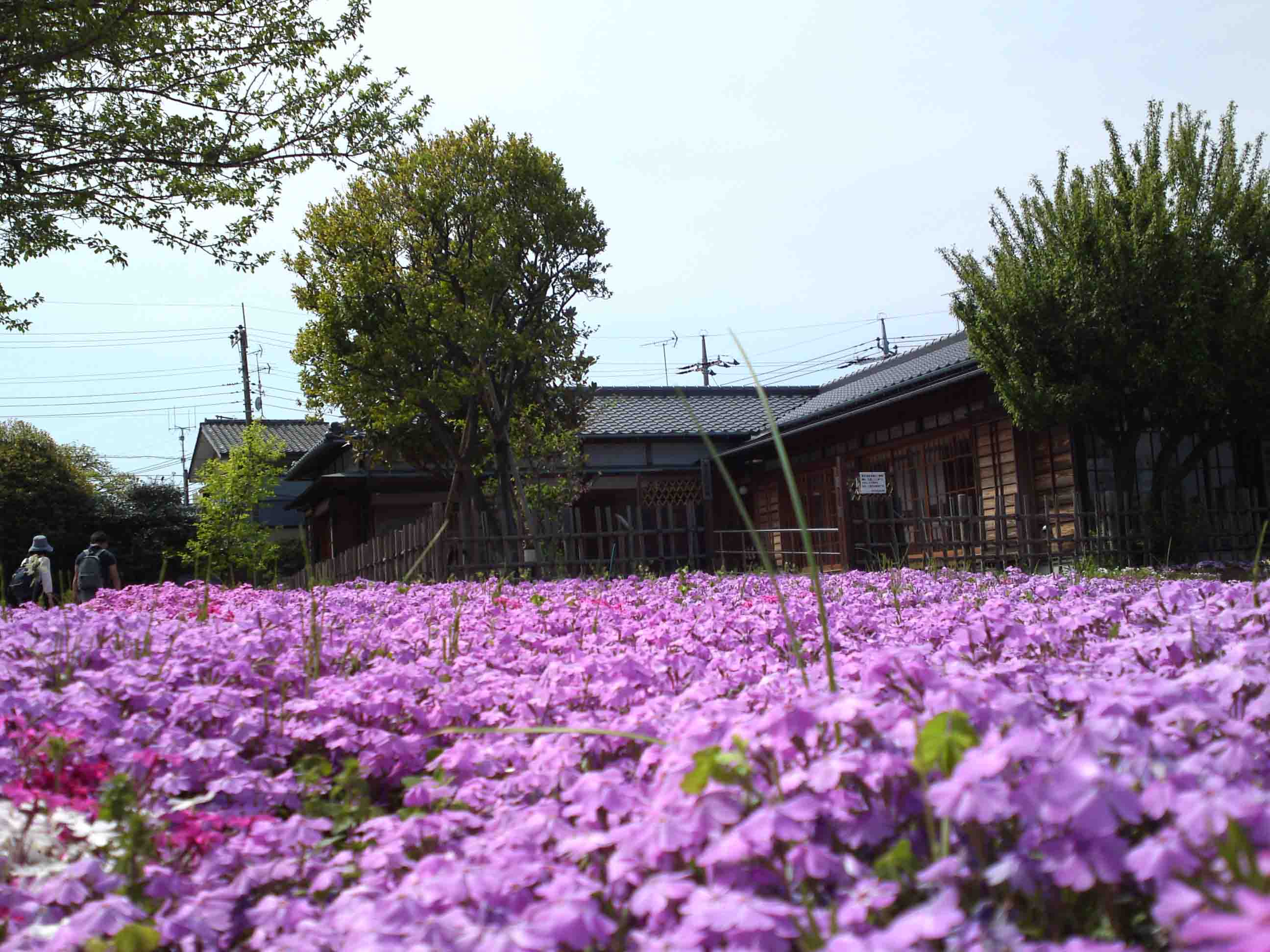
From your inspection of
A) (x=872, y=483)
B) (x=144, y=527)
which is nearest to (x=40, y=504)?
(x=144, y=527)

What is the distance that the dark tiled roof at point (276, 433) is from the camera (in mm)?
37219

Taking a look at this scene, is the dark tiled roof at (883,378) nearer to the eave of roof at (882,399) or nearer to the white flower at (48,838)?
the eave of roof at (882,399)

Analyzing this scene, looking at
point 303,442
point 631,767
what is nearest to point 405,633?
point 631,767

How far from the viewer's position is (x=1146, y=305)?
34.5 feet

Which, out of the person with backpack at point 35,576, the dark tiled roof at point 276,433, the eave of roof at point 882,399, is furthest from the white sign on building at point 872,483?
the dark tiled roof at point 276,433

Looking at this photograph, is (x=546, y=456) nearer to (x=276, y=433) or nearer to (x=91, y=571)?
(x=91, y=571)

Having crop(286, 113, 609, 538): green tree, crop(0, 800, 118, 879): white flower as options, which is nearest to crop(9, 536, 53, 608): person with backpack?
crop(286, 113, 609, 538): green tree

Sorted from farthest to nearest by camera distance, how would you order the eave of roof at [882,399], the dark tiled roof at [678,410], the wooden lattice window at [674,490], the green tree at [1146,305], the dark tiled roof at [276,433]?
the dark tiled roof at [276,433] < the dark tiled roof at [678,410] < the wooden lattice window at [674,490] < the eave of roof at [882,399] < the green tree at [1146,305]

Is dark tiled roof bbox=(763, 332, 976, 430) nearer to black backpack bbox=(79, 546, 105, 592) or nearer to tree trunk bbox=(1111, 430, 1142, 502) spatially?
tree trunk bbox=(1111, 430, 1142, 502)

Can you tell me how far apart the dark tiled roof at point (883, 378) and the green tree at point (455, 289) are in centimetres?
432

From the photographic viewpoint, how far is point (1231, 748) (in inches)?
53.4

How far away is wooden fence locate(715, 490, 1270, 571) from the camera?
10.7 meters

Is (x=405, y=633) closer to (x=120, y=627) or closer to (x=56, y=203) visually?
(x=120, y=627)

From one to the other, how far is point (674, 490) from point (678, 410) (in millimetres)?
3208
